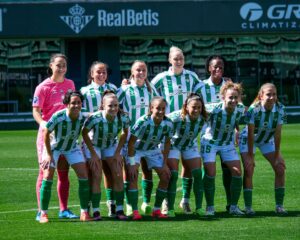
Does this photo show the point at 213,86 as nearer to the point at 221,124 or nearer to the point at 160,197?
the point at 221,124

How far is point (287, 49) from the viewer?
4019 cm

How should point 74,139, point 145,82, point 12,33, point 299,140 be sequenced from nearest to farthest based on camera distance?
point 74,139
point 145,82
point 299,140
point 12,33

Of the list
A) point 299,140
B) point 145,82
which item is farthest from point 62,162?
point 299,140

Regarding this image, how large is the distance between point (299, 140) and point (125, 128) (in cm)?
1389

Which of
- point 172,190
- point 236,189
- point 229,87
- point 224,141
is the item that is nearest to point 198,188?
point 172,190

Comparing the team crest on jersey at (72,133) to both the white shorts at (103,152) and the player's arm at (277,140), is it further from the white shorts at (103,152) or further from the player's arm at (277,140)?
the player's arm at (277,140)

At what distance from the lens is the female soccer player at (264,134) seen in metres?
12.2

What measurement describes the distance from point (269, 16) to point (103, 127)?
2853 centimetres

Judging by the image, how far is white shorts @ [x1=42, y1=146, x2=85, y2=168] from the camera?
1180 cm

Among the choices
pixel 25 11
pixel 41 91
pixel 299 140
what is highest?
pixel 25 11

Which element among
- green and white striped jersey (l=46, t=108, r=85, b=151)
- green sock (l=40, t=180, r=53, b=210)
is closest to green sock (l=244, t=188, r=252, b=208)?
green and white striped jersey (l=46, t=108, r=85, b=151)

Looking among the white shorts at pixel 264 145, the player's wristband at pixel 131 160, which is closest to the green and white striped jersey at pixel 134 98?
the player's wristband at pixel 131 160

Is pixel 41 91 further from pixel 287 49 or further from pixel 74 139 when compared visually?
pixel 287 49

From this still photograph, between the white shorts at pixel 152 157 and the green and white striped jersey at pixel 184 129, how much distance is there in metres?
0.28
